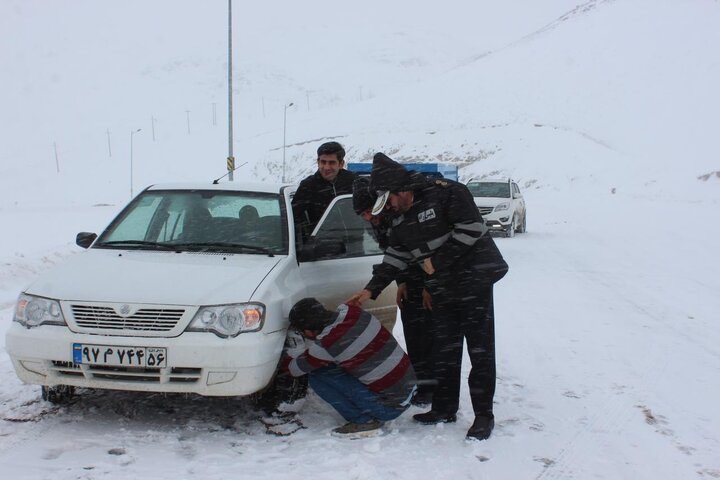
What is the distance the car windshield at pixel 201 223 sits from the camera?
16.9ft

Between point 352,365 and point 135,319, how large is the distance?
1.30 m

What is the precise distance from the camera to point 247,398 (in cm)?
507

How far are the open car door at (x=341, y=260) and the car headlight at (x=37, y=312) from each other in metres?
1.61

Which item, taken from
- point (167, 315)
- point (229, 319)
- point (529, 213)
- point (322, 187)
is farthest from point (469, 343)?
point (529, 213)

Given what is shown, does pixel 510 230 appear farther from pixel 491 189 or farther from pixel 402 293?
pixel 402 293

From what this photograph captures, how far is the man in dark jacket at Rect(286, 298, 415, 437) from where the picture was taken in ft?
14.1

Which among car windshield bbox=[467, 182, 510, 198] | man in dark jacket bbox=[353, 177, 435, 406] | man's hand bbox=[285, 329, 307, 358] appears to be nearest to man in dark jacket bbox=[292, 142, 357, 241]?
man in dark jacket bbox=[353, 177, 435, 406]

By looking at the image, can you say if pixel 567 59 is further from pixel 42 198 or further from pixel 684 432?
pixel 684 432

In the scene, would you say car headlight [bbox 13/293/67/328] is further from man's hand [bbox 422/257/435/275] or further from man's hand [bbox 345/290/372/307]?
man's hand [bbox 422/257/435/275]

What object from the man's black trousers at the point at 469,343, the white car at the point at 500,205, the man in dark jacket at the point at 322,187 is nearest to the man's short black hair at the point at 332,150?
the man in dark jacket at the point at 322,187

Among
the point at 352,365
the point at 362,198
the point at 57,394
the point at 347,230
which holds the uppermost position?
the point at 362,198

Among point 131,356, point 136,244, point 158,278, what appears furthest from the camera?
point 136,244

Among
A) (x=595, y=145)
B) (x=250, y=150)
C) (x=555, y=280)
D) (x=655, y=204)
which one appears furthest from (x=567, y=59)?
(x=555, y=280)

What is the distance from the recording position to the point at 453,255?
14.4ft
